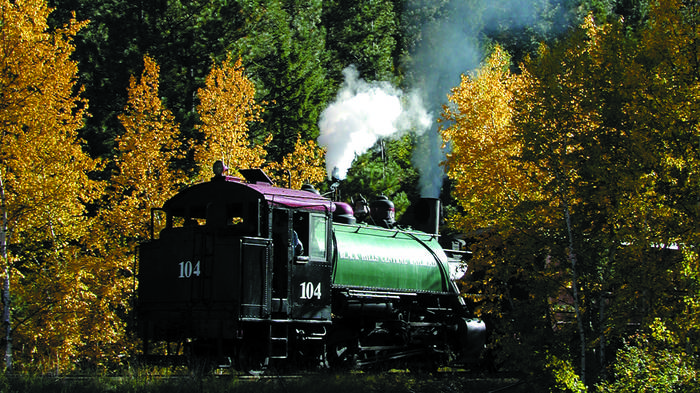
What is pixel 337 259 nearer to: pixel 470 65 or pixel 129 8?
pixel 129 8

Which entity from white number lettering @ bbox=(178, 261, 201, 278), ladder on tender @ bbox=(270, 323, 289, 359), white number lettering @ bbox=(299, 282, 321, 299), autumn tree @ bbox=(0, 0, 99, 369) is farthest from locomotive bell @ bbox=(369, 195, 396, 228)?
autumn tree @ bbox=(0, 0, 99, 369)

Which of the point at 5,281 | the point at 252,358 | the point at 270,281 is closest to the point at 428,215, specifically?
the point at 270,281

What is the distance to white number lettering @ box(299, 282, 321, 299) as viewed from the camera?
1523 centimetres

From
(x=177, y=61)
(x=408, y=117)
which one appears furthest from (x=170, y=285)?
(x=408, y=117)

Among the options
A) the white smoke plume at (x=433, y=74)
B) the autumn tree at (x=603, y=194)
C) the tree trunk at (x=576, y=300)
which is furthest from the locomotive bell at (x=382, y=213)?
the white smoke plume at (x=433, y=74)

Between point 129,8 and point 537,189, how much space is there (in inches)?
803

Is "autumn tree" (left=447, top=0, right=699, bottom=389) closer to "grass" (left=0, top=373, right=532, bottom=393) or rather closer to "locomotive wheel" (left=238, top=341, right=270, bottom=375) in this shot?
"grass" (left=0, top=373, right=532, bottom=393)

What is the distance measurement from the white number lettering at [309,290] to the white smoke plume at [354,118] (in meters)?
17.1

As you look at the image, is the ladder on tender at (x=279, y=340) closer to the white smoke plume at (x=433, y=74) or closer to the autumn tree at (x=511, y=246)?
the autumn tree at (x=511, y=246)

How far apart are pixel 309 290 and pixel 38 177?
673 cm

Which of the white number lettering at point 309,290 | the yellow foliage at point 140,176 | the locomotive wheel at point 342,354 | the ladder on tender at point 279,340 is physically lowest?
the locomotive wheel at point 342,354

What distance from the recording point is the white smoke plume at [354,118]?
36.8 meters

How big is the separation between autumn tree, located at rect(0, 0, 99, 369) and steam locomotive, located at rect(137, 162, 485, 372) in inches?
123

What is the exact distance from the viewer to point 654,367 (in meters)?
12.9
